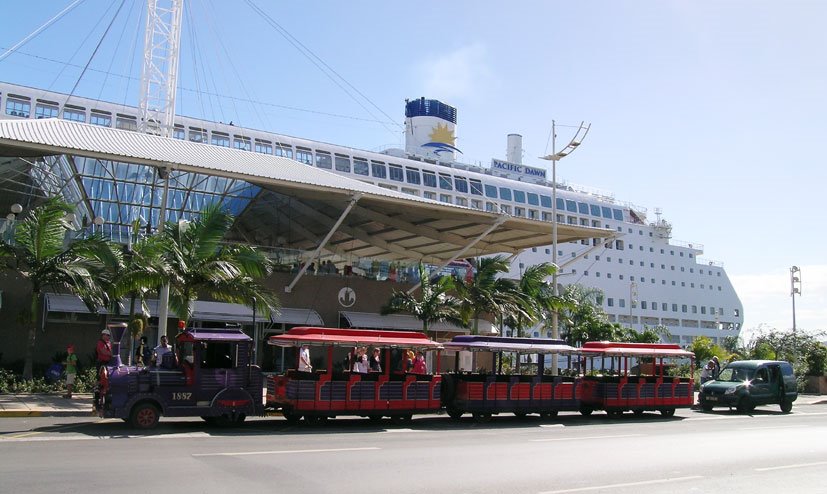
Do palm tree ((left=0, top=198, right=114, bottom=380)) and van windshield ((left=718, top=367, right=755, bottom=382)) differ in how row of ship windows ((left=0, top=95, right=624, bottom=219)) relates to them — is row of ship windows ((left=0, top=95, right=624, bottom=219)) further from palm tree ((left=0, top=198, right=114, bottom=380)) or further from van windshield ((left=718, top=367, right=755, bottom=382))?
van windshield ((left=718, top=367, right=755, bottom=382))

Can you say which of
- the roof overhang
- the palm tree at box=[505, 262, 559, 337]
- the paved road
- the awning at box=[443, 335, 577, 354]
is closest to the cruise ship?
the roof overhang

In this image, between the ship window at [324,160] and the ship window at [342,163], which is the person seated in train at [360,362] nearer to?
the ship window at [324,160]

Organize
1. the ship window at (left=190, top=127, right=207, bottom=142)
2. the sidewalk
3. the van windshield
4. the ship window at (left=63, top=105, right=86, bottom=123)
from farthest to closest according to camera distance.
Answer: the ship window at (left=190, top=127, right=207, bottom=142) → the ship window at (left=63, top=105, right=86, bottom=123) → the van windshield → the sidewalk

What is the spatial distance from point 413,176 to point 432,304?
3499 centimetres

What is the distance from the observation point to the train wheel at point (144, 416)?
543 inches

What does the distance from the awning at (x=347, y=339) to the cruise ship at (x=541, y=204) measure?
42.0 meters

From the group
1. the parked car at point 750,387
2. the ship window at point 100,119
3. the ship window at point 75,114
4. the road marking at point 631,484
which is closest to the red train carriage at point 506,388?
the parked car at point 750,387

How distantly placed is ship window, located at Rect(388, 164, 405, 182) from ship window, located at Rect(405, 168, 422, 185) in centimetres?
57

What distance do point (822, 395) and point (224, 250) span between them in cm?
2860

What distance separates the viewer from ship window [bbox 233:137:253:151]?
190 ft

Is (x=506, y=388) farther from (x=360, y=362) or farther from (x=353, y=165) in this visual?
(x=353, y=165)

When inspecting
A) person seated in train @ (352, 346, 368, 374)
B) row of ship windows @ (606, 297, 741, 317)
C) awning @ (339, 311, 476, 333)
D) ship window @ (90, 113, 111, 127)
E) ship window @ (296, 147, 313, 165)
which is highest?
ship window @ (90, 113, 111, 127)

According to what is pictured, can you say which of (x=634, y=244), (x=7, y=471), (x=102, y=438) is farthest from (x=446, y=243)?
(x=634, y=244)

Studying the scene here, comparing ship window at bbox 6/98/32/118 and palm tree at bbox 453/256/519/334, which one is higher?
ship window at bbox 6/98/32/118
